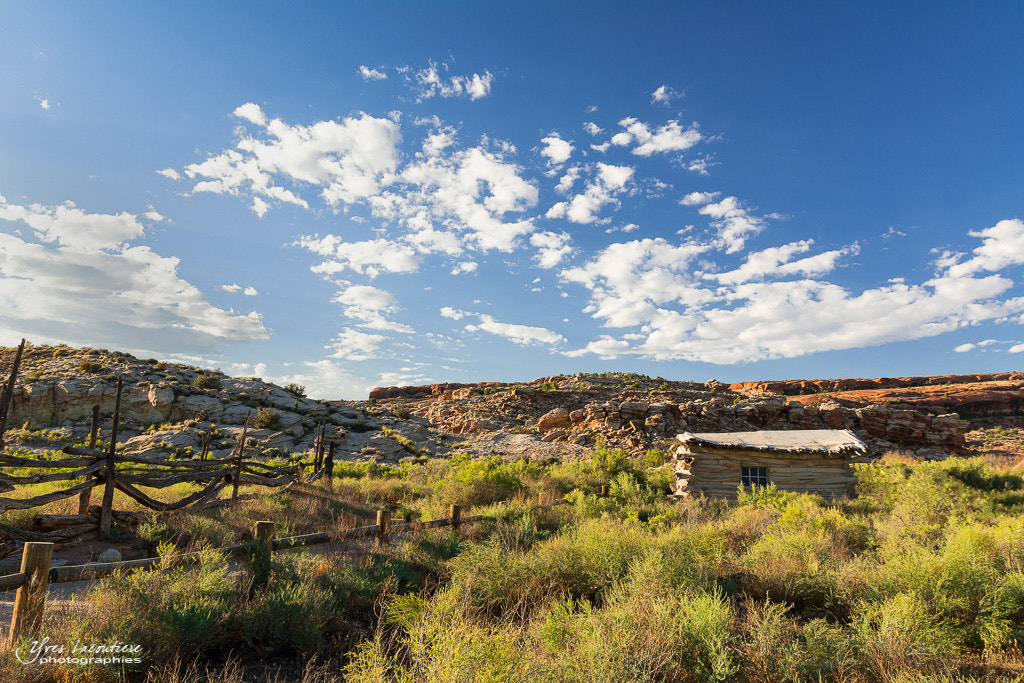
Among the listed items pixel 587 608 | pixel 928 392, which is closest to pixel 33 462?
pixel 587 608

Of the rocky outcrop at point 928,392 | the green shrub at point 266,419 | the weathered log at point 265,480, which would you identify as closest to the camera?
the weathered log at point 265,480

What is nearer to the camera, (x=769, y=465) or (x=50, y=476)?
(x=50, y=476)

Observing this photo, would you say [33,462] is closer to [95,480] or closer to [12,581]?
[95,480]

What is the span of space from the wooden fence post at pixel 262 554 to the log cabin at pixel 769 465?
12.7m

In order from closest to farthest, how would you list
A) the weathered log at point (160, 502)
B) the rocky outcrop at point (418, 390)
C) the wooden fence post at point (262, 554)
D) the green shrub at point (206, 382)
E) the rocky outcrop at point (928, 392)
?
the wooden fence post at point (262, 554) → the weathered log at point (160, 502) → the green shrub at point (206, 382) → the rocky outcrop at point (928, 392) → the rocky outcrop at point (418, 390)

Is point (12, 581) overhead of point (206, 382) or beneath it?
beneath

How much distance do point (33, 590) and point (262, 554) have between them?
2.18 m

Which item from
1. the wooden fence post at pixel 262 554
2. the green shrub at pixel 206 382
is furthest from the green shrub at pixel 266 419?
the wooden fence post at pixel 262 554

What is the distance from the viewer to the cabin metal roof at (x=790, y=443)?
14961 millimetres

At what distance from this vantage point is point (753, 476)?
1552 cm

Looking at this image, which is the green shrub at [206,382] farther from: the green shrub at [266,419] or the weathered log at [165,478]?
the weathered log at [165,478]

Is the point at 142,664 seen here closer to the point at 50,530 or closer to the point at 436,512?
the point at 50,530

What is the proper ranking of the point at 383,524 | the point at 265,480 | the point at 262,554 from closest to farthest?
the point at 262,554 → the point at 383,524 → the point at 265,480

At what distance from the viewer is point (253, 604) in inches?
197
